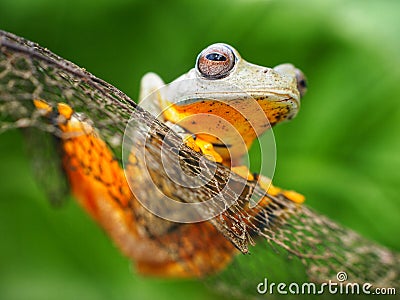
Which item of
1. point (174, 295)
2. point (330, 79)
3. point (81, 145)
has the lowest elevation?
point (174, 295)

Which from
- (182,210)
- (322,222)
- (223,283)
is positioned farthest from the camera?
(223,283)

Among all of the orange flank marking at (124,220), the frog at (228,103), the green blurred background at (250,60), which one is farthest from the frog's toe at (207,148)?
the green blurred background at (250,60)

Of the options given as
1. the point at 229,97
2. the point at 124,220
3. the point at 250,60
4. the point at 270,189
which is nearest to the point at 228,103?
the point at 229,97

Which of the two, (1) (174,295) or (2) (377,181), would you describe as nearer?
(2) (377,181)

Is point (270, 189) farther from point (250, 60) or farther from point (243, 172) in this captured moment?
point (250, 60)

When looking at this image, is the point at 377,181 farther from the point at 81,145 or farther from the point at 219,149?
the point at 81,145

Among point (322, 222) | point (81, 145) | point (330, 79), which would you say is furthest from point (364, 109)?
point (81, 145)

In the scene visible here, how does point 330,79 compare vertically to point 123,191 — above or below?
above
